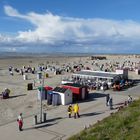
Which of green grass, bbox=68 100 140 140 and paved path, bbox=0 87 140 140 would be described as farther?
paved path, bbox=0 87 140 140

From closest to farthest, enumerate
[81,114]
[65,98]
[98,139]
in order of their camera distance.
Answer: [98,139]
[81,114]
[65,98]

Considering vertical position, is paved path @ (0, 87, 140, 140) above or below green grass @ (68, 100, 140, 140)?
below

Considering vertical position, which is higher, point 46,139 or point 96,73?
point 96,73

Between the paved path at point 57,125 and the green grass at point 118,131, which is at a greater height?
the green grass at point 118,131

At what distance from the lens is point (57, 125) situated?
19453 mm

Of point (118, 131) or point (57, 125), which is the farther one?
point (57, 125)

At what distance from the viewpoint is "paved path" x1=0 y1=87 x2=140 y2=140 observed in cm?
1720

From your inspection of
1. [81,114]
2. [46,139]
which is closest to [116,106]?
[81,114]

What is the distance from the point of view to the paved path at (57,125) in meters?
17.2

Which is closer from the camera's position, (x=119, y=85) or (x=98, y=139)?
(x=98, y=139)

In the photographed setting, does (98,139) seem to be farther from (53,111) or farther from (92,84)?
(92,84)

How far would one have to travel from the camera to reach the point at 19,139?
16594mm

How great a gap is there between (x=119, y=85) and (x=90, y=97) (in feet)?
23.2

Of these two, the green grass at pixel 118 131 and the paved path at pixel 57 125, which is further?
the paved path at pixel 57 125
